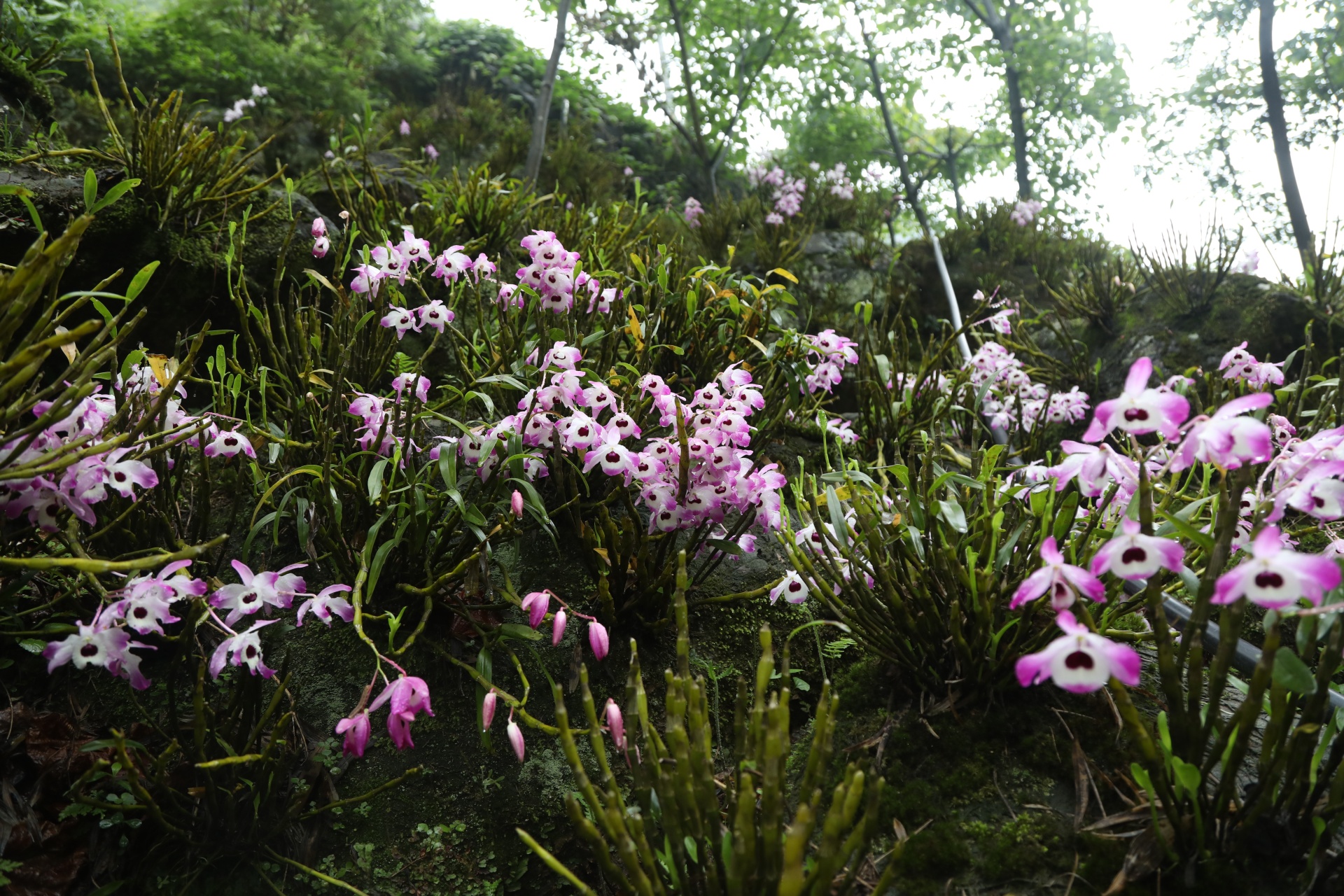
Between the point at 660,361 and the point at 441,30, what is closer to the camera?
the point at 660,361

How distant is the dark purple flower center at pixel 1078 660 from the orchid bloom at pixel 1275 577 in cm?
15

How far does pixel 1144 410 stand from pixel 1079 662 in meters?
0.35

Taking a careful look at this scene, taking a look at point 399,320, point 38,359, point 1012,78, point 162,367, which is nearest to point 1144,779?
point 38,359

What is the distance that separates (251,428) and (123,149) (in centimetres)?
160

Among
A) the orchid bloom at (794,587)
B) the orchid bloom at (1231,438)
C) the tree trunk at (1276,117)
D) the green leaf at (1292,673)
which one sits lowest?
the orchid bloom at (794,587)

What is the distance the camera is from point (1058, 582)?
0.96m

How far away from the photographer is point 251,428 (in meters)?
1.76

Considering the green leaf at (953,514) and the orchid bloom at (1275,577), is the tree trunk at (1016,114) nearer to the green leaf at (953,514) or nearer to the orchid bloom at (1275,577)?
the green leaf at (953,514)

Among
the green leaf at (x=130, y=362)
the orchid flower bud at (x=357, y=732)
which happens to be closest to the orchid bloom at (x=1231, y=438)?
the orchid flower bud at (x=357, y=732)

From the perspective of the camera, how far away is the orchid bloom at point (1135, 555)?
894mm

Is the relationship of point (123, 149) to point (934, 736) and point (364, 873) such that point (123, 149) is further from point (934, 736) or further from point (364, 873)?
point (934, 736)

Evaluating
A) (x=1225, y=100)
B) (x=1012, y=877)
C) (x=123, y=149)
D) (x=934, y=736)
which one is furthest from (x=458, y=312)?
(x=1225, y=100)

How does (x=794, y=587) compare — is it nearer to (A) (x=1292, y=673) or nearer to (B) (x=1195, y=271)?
(A) (x=1292, y=673)

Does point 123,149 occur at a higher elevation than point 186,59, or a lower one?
lower
